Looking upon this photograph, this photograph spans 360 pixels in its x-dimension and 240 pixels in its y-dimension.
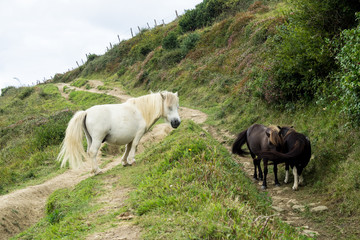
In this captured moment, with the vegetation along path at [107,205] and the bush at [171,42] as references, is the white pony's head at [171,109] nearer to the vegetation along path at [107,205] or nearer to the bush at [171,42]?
the vegetation along path at [107,205]

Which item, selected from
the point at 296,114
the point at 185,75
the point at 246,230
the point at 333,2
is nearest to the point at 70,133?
the point at 246,230

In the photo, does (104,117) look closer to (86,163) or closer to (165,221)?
(86,163)

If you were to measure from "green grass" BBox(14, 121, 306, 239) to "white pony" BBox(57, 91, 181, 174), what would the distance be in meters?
1.26

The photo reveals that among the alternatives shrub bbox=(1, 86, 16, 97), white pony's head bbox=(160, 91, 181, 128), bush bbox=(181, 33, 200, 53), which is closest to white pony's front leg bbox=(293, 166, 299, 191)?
white pony's head bbox=(160, 91, 181, 128)

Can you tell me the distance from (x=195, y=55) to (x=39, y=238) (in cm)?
2384

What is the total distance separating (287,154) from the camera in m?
6.45

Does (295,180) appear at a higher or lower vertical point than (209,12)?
lower

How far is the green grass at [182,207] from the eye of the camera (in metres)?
3.24

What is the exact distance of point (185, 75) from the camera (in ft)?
78.5

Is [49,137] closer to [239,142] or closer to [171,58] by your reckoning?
[239,142]

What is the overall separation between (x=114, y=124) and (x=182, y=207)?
14.9 ft

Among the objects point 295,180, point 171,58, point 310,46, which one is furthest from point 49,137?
point 171,58

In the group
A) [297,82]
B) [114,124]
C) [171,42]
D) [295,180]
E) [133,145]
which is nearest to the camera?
[295,180]

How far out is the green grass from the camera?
3242 millimetres
